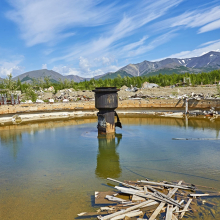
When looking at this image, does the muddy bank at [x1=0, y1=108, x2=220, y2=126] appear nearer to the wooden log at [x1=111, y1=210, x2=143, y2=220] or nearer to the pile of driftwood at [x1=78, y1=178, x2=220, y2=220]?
the pile of driftwood at [x1=78, y1=178, x2=220, y2=220]

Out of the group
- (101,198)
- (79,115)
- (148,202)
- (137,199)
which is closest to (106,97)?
(101,198)

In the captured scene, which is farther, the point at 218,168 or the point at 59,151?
the point at 59,151

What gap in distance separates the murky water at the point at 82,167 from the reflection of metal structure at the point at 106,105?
1052 mm

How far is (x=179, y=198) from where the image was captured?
5625 mm

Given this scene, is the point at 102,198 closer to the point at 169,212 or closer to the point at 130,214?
the point at 130,214

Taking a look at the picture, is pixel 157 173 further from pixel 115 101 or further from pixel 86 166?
pixel 115 101

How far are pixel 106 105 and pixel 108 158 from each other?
220 inches

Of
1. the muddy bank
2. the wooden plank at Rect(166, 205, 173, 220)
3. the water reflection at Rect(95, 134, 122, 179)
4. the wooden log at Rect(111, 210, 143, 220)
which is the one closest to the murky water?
the water reflection at Rect(95, 134, 122, 179)

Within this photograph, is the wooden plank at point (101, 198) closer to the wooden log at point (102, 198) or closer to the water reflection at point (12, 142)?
the wooden log at point (102, 198)

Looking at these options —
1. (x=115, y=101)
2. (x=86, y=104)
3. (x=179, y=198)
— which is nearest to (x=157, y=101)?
(x=86, y=104)

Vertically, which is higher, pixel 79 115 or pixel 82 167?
pixel 79 115

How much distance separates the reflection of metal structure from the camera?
14906 millimetres

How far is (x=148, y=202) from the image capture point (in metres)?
5.30

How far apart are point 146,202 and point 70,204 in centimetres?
214
